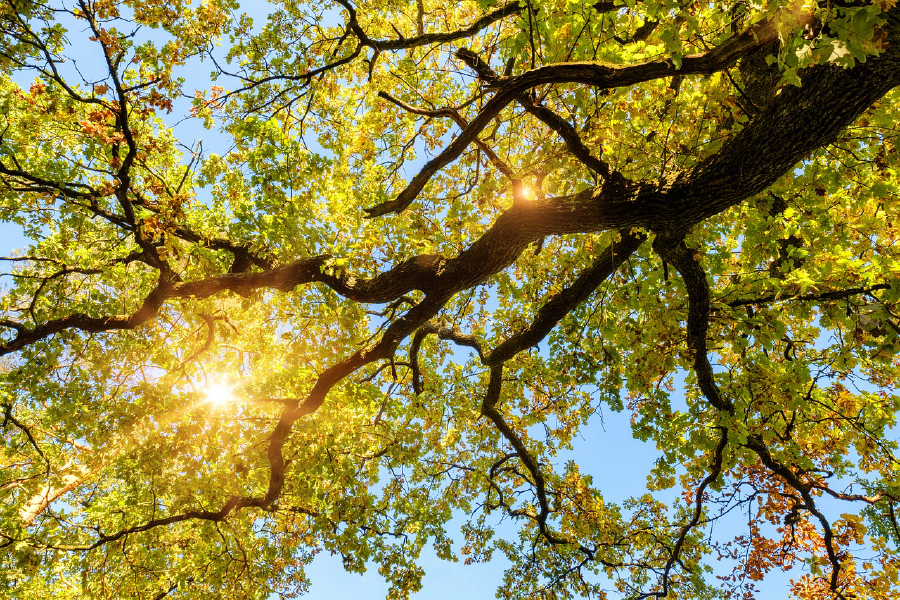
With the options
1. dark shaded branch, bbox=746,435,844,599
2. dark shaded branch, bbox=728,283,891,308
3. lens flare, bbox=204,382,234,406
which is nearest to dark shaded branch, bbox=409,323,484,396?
lens flare, bbox=204,382,234,406

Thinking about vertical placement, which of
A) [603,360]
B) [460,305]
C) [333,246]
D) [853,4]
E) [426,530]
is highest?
[460,305]

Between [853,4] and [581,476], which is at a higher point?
[853,4]

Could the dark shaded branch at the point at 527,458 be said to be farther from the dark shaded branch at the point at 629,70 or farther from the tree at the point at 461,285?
the dark shaded branch at the point at 629,70

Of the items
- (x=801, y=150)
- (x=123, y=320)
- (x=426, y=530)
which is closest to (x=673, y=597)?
(x=426, y=530)

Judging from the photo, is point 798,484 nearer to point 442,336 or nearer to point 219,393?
point 442,336

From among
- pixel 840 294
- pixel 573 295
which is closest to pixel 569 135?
pixel 573 295

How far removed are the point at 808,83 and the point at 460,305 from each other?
6941 millimetres

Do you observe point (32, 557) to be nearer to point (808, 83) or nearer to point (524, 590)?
point (524, 590)

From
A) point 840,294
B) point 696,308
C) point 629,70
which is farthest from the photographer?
point 696,308

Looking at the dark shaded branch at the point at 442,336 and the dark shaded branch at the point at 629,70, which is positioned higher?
the dark shaded branch at the point at 442,336

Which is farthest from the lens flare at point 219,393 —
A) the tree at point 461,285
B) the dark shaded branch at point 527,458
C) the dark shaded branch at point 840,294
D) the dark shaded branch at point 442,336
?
the dark shaded branch at point 840,294

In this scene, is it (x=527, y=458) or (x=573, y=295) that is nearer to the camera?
(x=573, y=295)

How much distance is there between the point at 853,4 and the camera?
355cm

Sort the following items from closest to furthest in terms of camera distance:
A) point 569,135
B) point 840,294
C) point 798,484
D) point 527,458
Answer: point 840,294 < point 569,135 < point 798,484 < point 527,458
